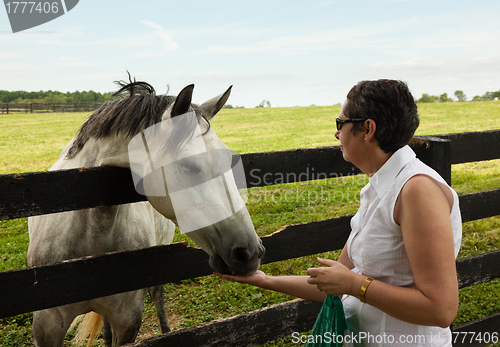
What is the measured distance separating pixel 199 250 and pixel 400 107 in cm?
134

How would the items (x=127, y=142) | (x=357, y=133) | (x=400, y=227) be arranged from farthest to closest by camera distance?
1. (x=127, y=142)
2. (x=357, y=133)
3. (x=400, y=227)

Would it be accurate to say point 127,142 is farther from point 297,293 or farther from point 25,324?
point 25,324

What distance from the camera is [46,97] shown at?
4062 centimetres

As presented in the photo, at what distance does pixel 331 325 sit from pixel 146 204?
1711 millimetres

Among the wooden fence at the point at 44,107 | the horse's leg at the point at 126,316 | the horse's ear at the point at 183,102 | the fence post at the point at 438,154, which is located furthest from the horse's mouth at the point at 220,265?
the wooden fence at the point at 44,107

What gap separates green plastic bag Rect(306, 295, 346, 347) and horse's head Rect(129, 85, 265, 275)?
0.38 m

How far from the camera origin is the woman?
1.18 meters

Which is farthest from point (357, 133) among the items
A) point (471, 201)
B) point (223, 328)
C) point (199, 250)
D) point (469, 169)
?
point (469, 169)

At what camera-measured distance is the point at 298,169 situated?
235 centimetres

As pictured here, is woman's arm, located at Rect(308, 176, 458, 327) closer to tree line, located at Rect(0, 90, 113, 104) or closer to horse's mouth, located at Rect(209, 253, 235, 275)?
horse's mouth, located at Rect(209, 253, 235, 275)

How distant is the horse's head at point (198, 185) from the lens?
1694mm
